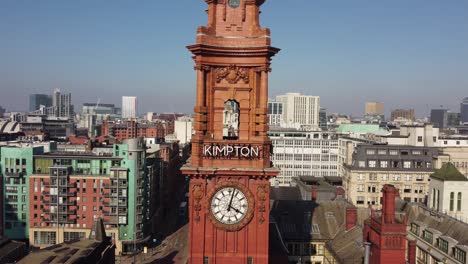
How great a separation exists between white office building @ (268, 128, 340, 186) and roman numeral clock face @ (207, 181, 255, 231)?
12161 centimetres

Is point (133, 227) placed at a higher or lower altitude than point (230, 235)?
lower

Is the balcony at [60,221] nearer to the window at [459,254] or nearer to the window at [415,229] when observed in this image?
the window at [415,229]

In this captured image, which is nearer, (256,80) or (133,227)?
(256,80)

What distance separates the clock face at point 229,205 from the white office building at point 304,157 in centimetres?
12156

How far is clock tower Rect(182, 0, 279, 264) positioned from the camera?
1363 inches

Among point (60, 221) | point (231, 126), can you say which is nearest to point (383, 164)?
point (231, 126)

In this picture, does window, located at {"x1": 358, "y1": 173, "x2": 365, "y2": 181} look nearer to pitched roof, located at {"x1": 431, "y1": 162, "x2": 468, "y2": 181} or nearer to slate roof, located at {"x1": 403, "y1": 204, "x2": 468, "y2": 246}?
pitched roof, located at {"x1": 431, "y1": 162, "x2": 468, "y2": 181}

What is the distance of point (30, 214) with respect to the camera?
343 feet

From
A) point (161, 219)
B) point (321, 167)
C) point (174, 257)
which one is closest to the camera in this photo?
point (174, 257)

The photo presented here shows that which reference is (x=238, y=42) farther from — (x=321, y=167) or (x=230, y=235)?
(x=321, y=167)

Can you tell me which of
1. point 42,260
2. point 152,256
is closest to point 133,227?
point 152,256

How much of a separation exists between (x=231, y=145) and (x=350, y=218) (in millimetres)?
38431

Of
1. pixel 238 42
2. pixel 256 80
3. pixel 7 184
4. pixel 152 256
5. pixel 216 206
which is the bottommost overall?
pixel 152 256

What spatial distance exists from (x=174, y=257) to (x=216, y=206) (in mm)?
69350
